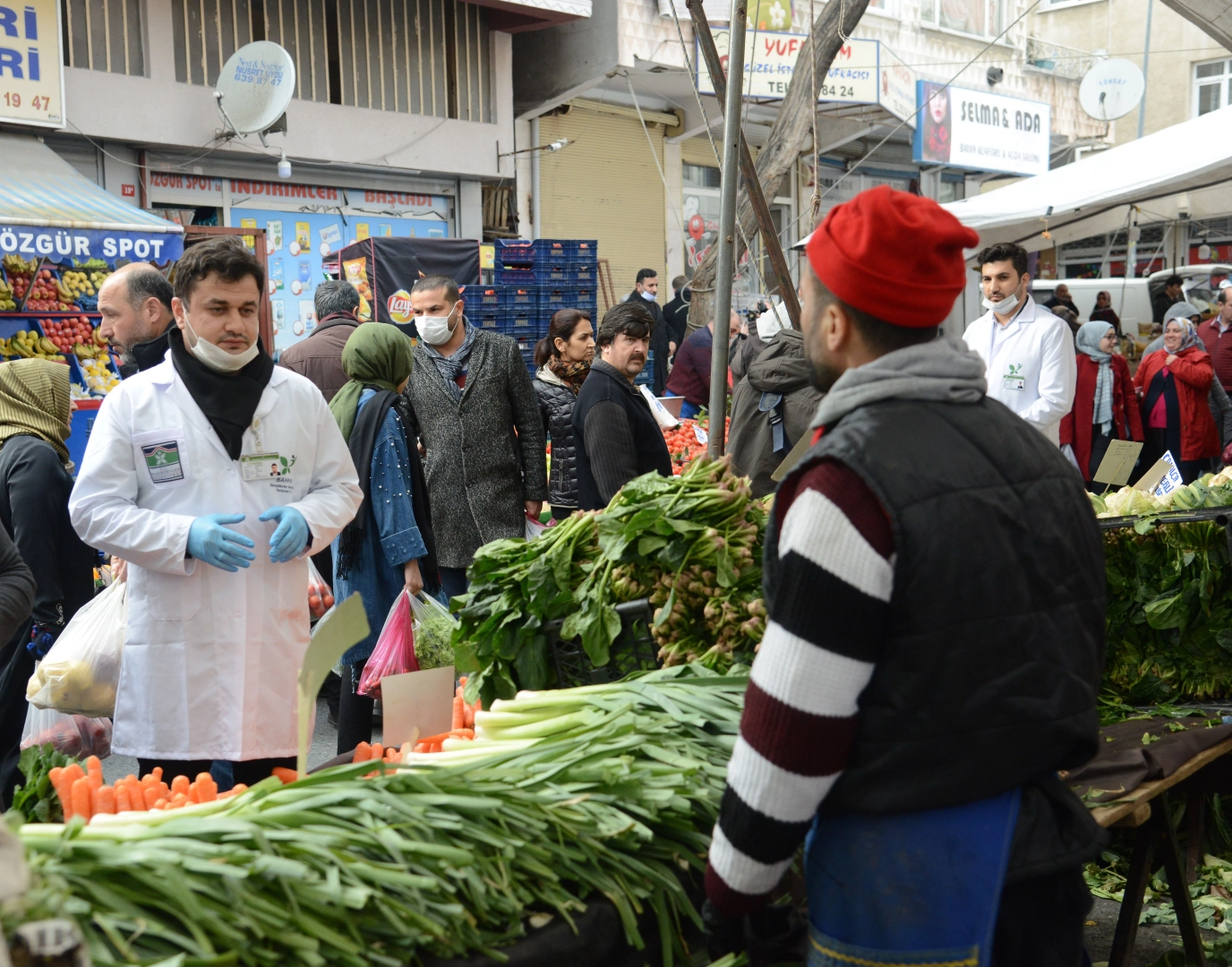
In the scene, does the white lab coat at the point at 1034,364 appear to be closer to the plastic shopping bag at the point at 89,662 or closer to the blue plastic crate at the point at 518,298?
the plastic shopping bag at the point at 89,662

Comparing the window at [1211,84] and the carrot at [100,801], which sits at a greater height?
the window at [1211,84]

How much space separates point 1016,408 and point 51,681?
184 inches

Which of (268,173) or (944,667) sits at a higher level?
(268,173)

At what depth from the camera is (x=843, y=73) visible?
54.4 feet

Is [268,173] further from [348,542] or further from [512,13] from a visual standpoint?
[348,542]

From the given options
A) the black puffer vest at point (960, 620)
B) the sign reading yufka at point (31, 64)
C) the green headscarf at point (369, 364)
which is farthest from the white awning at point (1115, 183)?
the sign reading yufka at point (31, 64)

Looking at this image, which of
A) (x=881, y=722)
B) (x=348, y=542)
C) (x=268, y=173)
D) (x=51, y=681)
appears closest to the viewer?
(x=881, y=722)

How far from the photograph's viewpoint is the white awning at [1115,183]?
32.3ft

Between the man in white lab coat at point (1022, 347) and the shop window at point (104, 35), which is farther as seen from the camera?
the shop window at point (104, 35)

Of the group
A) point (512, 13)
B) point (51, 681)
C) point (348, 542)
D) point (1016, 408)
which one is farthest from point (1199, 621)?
point (512, 13)

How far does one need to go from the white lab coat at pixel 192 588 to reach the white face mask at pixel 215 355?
0.32 feet

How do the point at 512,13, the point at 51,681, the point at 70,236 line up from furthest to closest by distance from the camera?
the point at 512,13, the point at 70,236, the point at 51,681

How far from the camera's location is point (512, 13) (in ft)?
45.8

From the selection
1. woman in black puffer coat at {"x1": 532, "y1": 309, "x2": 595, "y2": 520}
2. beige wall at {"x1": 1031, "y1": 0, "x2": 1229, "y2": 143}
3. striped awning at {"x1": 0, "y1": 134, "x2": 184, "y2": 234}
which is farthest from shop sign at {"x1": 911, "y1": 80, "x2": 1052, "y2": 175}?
woman in black puffer coat at {"x1": 532, "y1": 309, "x2": 595, "y2": 520}
